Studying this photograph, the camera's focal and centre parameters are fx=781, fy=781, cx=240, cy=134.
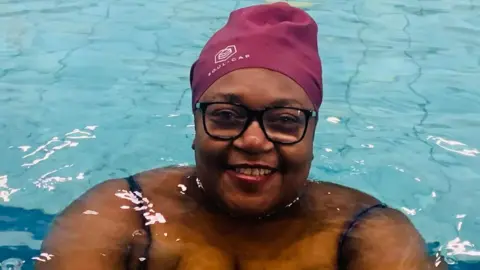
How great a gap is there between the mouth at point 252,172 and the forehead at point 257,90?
0.18 meters

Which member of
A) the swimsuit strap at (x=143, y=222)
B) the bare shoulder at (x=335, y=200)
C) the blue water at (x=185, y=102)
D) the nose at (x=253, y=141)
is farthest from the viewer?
the blue water at (x=185, y=102)

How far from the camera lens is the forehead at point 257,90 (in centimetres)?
222

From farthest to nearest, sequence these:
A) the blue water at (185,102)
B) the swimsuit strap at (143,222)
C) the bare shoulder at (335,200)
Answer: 1. the blue water at (185,102)
2. the bare shoulder at (335,200)
3. the swimsuit strap at (143,222)

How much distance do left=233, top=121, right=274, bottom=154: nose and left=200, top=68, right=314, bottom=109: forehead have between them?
0.22 feet

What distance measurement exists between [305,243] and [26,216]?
4.33 feet

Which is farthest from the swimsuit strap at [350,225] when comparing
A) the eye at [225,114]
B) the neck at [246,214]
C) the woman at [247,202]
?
the eye at [225,114]

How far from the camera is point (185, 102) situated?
4.24m

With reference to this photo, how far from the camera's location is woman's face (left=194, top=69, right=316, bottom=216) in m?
2.19

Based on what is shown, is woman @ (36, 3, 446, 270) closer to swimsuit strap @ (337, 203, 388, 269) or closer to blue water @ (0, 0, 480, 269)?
swimsuit strap @ (337, 203, 388, 269)

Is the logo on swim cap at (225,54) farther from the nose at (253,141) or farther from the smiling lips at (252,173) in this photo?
the smiling lips at (252,173)

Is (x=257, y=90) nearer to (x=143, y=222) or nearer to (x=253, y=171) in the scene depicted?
(x=253, y=171)

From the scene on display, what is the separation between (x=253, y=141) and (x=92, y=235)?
0.55 metres

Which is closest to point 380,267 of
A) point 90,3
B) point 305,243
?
point 305,243

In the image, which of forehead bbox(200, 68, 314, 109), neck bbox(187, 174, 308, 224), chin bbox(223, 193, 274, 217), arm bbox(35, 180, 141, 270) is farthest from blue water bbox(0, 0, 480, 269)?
forehead bbox(200, 68, 314, 109)
